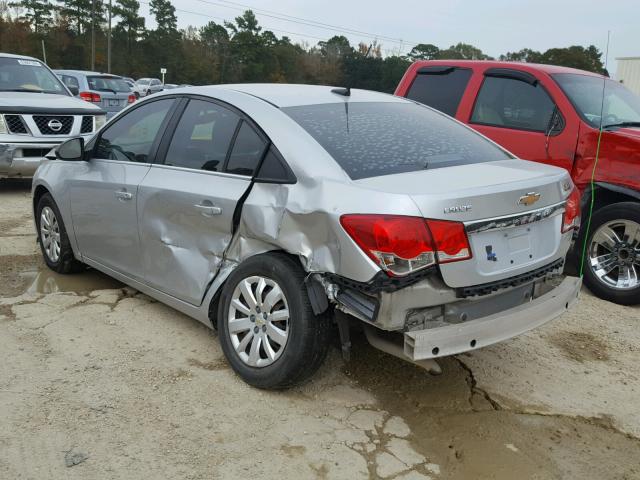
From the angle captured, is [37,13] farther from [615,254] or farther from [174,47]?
[615,254]

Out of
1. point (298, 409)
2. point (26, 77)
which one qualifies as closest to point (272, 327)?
point (298, 409)

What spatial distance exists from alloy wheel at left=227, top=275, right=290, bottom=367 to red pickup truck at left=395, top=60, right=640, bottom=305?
317 centimetres

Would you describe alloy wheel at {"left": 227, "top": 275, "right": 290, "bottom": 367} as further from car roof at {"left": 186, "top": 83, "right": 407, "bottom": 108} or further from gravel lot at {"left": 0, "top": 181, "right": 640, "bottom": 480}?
car roof at {"left": 186, "top": 83, "right": 407, "bottom": 108}

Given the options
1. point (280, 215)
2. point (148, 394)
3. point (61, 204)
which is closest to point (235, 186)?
point (280, 215)

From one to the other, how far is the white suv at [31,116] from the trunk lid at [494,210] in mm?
6678

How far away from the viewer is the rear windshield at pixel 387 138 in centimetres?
321

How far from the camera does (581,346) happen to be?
13.8ft

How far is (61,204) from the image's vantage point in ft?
16.3

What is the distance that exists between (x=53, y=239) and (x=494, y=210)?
385 cm

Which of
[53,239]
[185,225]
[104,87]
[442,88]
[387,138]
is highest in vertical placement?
[442,88]

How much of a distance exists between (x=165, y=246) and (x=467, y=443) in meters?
2.13

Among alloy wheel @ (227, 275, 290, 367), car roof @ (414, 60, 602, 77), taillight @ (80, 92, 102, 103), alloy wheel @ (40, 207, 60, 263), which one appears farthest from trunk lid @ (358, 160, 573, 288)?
taillight @ (80, 92, 102, 103)

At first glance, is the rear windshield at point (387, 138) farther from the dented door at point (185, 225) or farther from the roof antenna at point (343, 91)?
the dented door at point (185, 225)

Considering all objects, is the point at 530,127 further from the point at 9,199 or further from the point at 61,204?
the point at 9,199
